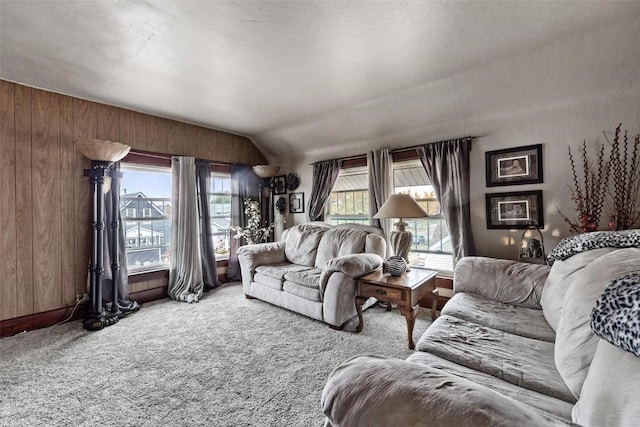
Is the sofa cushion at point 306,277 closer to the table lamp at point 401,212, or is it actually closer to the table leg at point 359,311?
the table leg at point 359,311

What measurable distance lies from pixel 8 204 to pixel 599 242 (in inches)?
196

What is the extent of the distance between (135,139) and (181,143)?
60cm

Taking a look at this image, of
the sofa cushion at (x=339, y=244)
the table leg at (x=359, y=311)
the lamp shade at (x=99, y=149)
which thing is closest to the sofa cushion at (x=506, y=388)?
the table leg at (x=359, y=311)

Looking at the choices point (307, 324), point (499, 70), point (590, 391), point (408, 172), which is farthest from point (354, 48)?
point (307, 324)

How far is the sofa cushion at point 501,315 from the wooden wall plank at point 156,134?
4.05 meters

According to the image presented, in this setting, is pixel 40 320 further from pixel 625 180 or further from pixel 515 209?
pixel 625 180

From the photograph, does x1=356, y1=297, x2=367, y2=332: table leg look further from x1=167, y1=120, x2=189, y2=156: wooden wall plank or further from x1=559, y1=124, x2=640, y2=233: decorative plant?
x1=167, y1=120, x2=189, y2=156: wooden wall plank

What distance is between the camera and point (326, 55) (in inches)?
89.8

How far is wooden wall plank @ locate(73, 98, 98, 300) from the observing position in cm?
315

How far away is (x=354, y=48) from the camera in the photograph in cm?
218

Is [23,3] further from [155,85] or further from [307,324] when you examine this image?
[307,324]

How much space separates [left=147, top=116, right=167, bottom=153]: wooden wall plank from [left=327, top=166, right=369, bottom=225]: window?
2.59 meters

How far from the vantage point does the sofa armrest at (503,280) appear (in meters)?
2.01

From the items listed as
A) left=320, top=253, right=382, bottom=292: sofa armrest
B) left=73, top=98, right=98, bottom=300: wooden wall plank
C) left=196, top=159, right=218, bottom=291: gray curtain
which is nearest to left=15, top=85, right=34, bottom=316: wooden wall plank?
left=73, top=98, right=98, bottom=300: wooden wall plank
